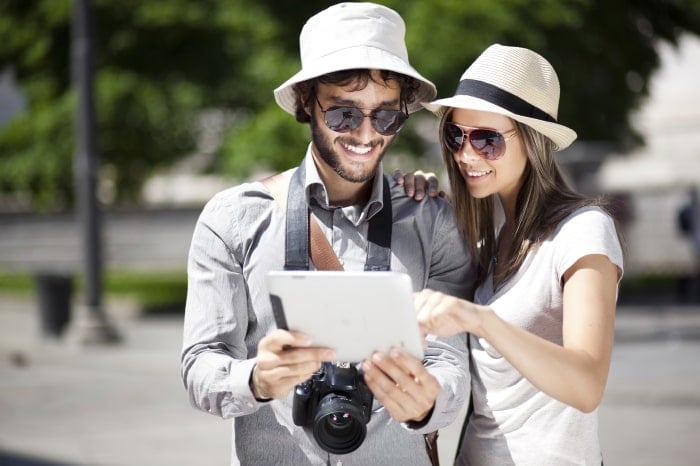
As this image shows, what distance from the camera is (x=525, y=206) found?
3.20 m

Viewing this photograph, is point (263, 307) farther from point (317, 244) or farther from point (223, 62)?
point (223, 62)

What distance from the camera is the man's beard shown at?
9.86ft

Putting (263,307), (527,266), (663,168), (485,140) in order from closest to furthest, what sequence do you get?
(263,307) → (527,266) → (485,140) → (663,168)

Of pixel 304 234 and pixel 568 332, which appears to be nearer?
pixel 568 332

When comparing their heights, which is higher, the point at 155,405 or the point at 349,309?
the point at 349,309

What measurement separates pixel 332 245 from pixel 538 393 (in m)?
0.65

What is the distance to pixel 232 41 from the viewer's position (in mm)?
18797

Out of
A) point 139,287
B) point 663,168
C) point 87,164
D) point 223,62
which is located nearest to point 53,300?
point 87,164

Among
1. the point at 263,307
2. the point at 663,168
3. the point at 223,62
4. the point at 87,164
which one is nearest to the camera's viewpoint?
the point at 263,307

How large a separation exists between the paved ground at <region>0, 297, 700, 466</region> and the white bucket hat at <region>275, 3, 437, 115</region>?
566 centimetres

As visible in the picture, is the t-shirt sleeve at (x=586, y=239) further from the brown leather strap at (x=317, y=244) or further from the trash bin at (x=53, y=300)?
the trash bin at (x=53, y=300)

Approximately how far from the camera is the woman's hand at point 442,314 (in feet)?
8.04

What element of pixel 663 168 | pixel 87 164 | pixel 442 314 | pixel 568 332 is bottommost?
pixel 663 168

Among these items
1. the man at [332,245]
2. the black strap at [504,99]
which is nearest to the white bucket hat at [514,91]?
the black strap at [504,99]
